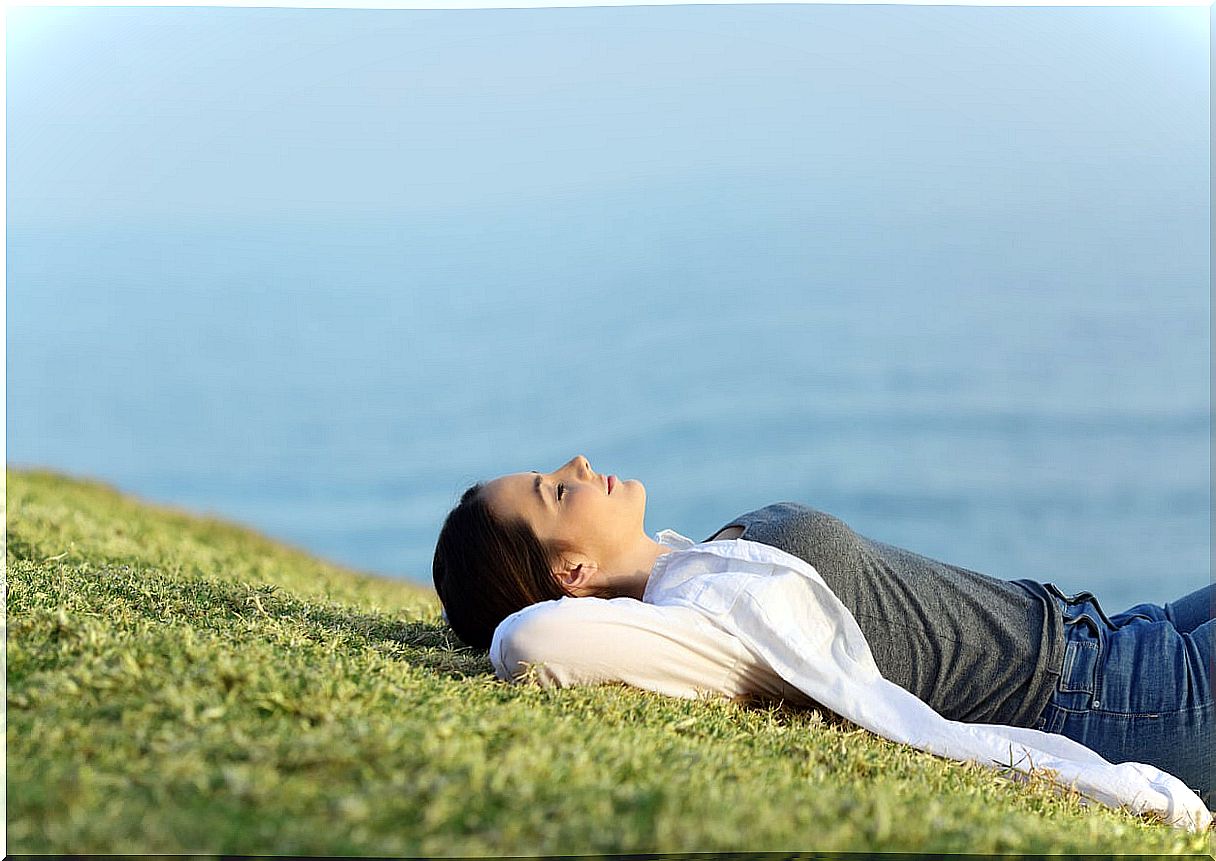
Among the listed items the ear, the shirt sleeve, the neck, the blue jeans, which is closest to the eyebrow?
the ear

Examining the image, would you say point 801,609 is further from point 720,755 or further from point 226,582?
point 226,582

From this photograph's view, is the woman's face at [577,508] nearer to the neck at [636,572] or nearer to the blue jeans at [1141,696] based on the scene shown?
the neck at [636,572]

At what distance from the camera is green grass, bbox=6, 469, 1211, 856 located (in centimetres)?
155

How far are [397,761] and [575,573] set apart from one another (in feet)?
4.28

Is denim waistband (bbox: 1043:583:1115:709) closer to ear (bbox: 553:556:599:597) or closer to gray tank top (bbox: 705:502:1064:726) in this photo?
gray tank top (bbox: 705:502:1064:726)

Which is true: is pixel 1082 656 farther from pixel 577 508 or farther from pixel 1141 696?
pixel 577 508

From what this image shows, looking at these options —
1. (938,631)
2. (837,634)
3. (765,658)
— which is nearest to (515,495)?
(765,658)

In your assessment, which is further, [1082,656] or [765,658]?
[1082,656]

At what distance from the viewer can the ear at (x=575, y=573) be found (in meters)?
3.01

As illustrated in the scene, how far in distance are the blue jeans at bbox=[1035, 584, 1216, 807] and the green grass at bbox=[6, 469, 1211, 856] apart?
1.43 feet

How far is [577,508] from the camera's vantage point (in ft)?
9.78

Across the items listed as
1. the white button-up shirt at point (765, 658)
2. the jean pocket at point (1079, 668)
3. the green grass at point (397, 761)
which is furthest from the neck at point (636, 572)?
the jean pocket at point (1079, 668)

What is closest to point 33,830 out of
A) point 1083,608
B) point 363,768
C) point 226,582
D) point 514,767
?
point 363,768

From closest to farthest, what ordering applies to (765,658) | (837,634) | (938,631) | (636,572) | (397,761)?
(397,761)
(765,658)
(837,634)
(938,631)
(636,572)
